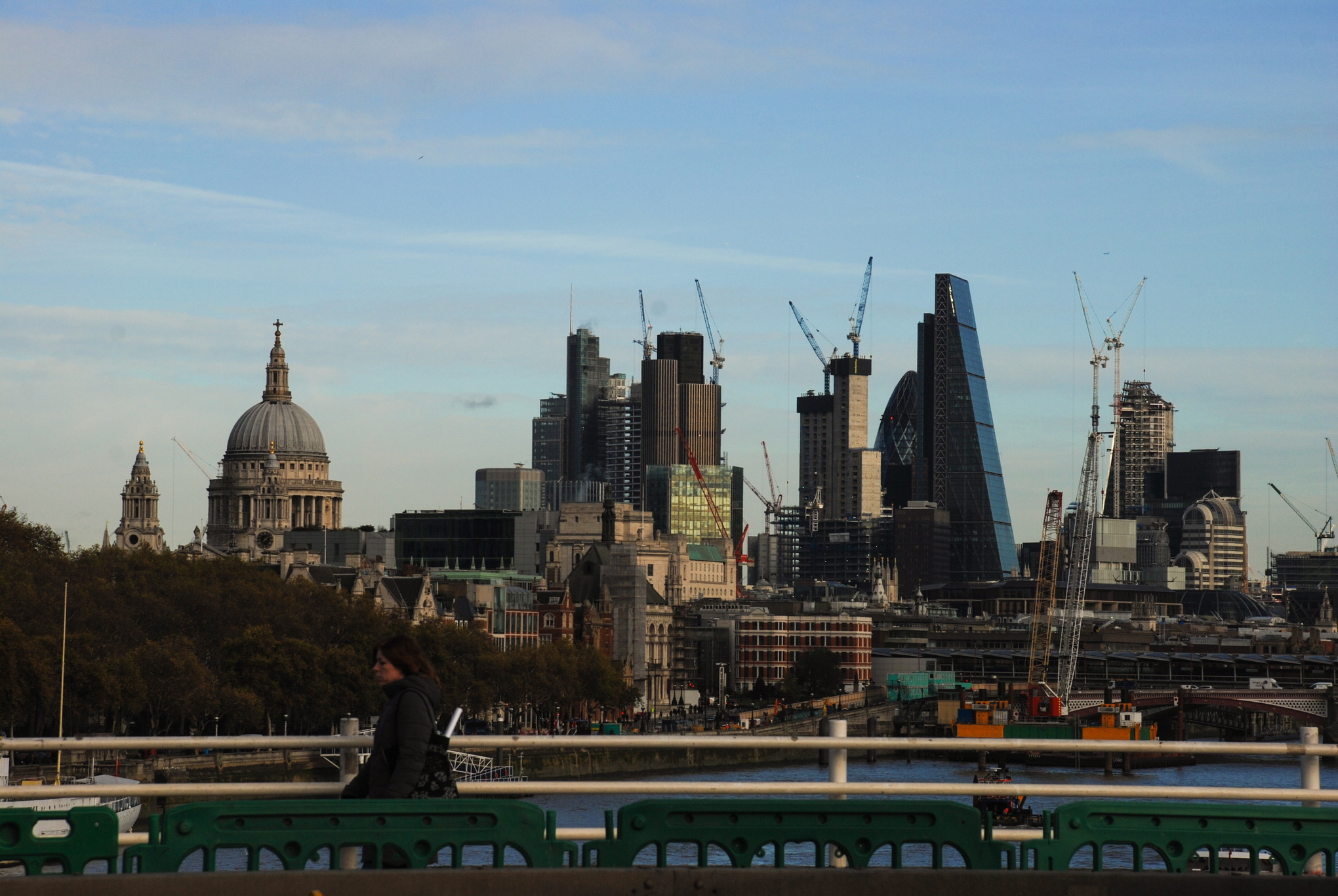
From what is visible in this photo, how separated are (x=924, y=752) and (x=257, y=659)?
176 ft

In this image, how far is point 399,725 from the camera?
39.3 feet

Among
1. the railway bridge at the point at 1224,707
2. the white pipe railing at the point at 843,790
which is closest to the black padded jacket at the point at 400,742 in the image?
the white pipe railing at the point at 843,790

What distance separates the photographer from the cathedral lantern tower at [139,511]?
619 feet

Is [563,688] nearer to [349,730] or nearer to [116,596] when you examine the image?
[116,596]

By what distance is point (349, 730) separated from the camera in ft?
41.2

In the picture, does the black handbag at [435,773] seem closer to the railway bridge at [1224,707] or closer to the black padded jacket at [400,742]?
the black padded jacket at [400,742]

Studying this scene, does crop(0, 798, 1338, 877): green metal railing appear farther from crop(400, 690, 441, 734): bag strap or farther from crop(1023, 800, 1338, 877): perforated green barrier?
crop(400, 690, 441, 734): bag strap

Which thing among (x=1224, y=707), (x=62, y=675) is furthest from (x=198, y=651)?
(x=1224, y=707)

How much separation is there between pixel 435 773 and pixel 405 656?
0.71m

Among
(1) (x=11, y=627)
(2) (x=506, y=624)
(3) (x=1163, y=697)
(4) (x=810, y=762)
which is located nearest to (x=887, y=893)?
(1) (x=11, y=627)

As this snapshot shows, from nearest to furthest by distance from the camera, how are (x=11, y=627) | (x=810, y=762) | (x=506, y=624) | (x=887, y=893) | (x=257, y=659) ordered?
1. (x=887, y=893)
2. (x=11, y=627)
3. (x=257, y=659)
4. (x=810, y=762)
5. (x=506, y=624)

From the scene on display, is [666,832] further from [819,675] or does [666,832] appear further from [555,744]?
[819,675]

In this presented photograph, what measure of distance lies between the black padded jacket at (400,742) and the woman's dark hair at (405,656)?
0.19 ft

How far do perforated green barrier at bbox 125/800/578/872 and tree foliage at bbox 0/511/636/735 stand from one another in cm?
6851
